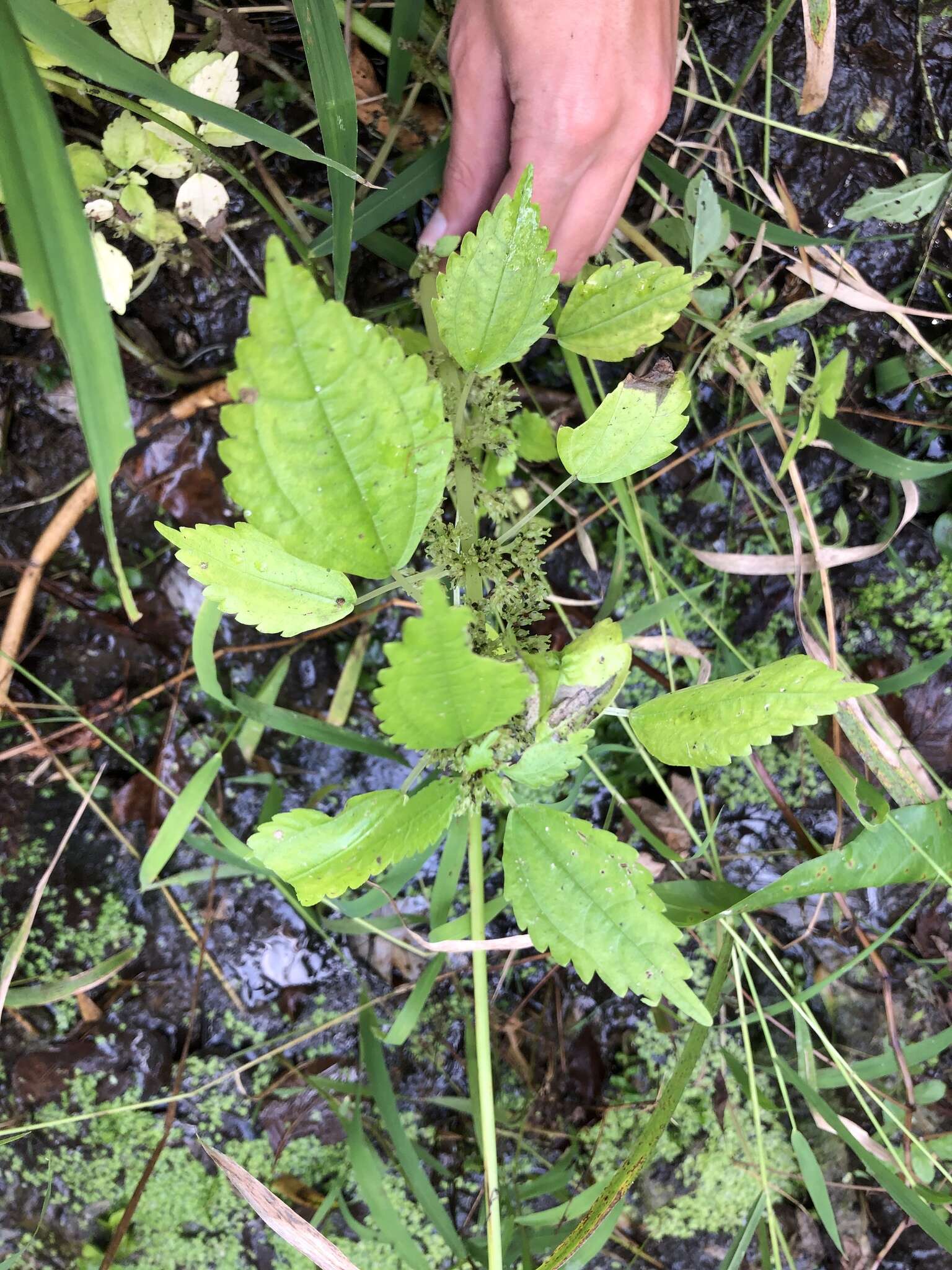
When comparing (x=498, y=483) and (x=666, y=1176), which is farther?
(x=666, y=1176)

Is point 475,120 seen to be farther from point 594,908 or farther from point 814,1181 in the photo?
point 814,1181

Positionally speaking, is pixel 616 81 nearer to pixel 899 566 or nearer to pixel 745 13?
pixel 745 13

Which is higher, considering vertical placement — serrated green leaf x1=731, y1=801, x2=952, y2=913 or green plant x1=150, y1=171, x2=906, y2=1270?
green plant x1=150, y1=171, x2=906, y2=1270

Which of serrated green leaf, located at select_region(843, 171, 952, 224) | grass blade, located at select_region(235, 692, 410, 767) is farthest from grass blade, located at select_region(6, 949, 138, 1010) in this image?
serrated green leaf, located at select_region(843, 171, 952, 224)

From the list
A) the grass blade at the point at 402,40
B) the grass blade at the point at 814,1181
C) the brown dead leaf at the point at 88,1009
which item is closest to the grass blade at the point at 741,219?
the grass blade at the point at 402,40

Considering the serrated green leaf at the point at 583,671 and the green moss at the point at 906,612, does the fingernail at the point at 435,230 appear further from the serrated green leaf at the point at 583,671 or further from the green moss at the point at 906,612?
the green moss at the point at 906,612

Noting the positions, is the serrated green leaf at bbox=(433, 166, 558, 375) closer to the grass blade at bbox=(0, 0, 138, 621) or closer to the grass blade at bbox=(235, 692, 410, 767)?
the grass blade at bbox=(0, 0, 138, 621)

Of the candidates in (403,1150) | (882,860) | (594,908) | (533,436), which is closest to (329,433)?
(594,908)

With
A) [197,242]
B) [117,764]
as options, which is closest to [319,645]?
[117,764]
